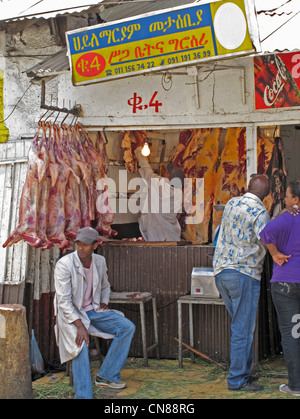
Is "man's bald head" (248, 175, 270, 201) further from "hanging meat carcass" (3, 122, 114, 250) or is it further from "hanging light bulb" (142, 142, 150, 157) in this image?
"hanging light bulb" (142, 142, 150, 157)

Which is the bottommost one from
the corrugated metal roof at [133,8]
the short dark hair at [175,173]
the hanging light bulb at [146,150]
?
the short dark hair at [175,173]

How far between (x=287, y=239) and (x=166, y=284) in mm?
Answer: 2131

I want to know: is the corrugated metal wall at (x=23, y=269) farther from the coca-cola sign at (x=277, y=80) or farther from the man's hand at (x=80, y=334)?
the coca-cola sign at (x=277, y=80)

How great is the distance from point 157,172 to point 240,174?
5.41 feet

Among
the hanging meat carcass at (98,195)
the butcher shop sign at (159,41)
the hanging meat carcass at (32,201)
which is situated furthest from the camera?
the hanging meat carcass at (98,195)

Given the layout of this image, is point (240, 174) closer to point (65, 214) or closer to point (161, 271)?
point (161, 271)

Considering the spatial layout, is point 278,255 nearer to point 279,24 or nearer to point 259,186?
point 259,186

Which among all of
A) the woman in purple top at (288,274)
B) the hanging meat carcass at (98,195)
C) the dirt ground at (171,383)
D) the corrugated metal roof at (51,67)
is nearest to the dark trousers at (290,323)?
the woman in purple top at (288,274)

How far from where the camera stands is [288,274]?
566 centimetres

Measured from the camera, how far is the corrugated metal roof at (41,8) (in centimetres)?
688

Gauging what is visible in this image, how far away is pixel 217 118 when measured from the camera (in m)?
7.15

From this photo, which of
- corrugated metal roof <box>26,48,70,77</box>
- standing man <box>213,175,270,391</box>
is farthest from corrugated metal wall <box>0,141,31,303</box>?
standing man <box>213,175,270,391</box>

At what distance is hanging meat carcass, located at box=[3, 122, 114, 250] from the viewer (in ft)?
21.9
